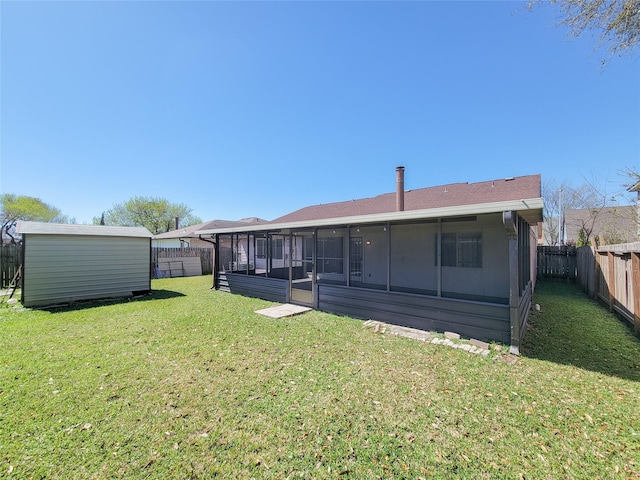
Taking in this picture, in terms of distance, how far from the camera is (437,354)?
4219 millimetres

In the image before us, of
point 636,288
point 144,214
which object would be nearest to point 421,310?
point 636,288

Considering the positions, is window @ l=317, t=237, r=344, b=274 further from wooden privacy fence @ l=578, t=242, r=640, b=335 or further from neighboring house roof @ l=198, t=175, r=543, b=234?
wooden privacy fence @ l=578, t=242, r=640, b=335

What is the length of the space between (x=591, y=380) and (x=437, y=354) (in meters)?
1.80

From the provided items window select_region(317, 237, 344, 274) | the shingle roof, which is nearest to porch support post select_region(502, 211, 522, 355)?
the shingle roof

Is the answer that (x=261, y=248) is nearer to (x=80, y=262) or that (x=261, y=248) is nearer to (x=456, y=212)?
(x=80, y=262)

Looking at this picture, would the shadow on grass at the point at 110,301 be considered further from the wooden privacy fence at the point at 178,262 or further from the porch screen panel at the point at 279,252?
the wooden privacy fence at the point at 178,262

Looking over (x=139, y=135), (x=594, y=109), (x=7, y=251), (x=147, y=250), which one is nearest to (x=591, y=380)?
(x=147, y=250)

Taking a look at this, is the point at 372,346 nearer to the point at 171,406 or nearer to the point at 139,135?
the point at 171,406

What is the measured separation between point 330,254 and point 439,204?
4.67 metres

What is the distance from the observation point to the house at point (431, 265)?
4.64 m

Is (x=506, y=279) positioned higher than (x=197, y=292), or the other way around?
(x=506, y=279)

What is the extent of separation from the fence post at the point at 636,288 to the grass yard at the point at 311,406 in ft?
1.14

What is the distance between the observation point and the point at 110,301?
27.6 feet

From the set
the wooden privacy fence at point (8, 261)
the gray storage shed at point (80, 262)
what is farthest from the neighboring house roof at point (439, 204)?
the wooden privacy fence at point (8, 261)
